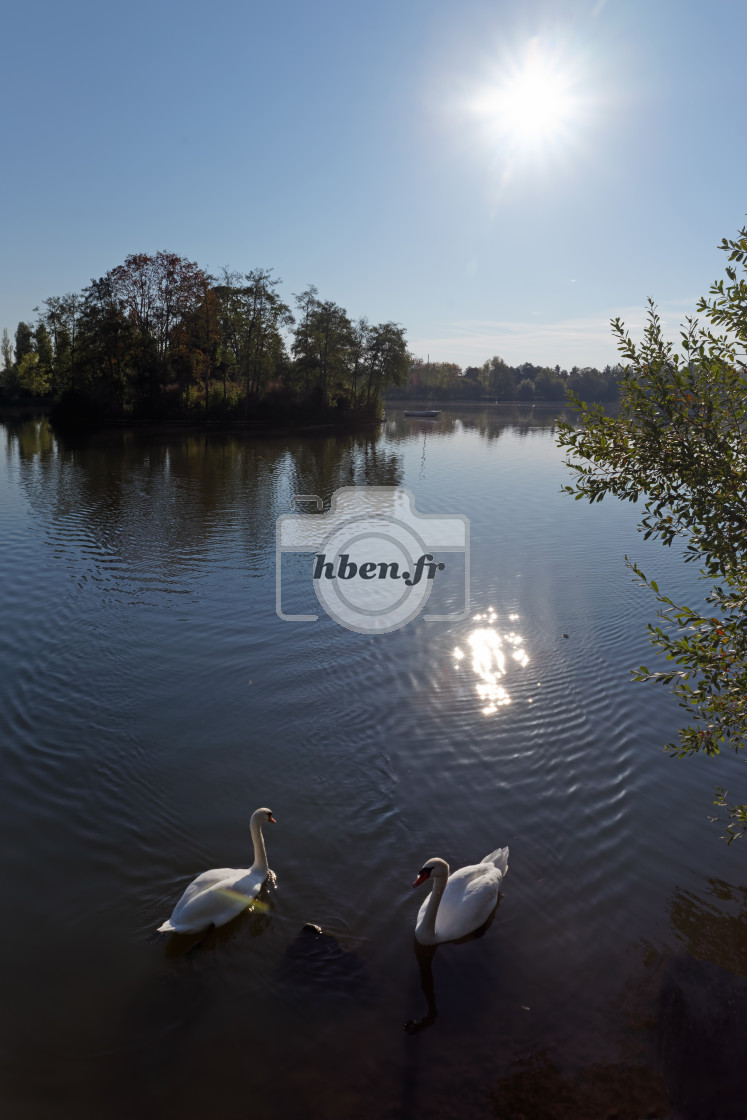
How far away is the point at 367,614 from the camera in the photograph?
1741 cm

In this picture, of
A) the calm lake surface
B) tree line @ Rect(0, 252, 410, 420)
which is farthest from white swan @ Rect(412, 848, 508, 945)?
tree line @ Rect(0, 252, 410, 420)

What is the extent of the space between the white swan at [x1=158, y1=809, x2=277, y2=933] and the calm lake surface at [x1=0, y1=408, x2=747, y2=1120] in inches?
10.1

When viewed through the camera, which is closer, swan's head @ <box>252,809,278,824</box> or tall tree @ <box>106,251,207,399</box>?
swan's head @ <box>252,809,278,824</box>

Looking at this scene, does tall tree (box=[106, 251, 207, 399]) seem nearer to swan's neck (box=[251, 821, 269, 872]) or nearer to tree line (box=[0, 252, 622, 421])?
tree line (box=[0, 252, 622, 421])

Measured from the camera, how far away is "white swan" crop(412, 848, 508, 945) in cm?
742

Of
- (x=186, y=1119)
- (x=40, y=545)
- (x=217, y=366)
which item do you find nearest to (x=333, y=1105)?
(x=186, y=1119)

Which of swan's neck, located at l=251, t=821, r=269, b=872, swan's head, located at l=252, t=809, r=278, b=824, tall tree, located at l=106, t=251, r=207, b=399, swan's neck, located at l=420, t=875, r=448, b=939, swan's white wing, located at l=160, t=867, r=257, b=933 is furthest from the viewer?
tall tree, located at l=106, t=251, r=207, b=399

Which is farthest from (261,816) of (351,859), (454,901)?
(454,901)

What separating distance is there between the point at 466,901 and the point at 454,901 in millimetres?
149

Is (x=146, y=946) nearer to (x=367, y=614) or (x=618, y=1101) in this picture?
(x=618, y=1101)

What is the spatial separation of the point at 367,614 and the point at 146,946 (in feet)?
35.4

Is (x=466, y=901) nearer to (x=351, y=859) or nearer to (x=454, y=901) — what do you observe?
(x=454, y=901)

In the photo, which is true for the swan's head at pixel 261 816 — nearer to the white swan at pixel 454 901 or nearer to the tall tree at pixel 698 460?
the white swan at pixel 454 901

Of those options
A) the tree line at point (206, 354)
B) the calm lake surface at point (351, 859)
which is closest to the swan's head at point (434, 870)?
the calm lake surface at point (351, 859)
